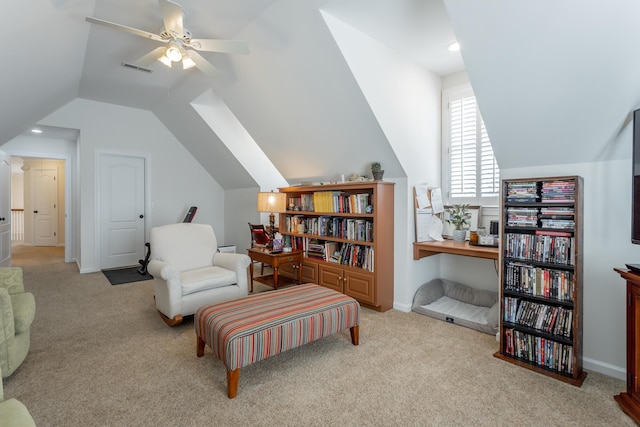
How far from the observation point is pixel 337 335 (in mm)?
2693

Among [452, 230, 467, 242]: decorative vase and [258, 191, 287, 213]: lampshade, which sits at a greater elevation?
[258, 191, 287, 213]: lampshade

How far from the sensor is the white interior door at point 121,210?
5.35m

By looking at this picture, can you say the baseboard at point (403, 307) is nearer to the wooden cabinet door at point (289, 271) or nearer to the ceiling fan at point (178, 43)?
the wooden cabinet door at point (289, 271)

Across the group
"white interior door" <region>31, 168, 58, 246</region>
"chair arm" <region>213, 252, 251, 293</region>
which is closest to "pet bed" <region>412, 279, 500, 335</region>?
"chair arm" <region>213, 252, 251, 293</region>

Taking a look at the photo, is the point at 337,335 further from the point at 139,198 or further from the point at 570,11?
the point at 139,198

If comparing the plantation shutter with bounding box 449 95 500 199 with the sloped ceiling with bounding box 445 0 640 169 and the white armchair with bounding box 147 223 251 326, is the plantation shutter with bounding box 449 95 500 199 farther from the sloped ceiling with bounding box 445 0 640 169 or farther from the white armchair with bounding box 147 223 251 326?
the white armchair with bounding box 147 223 251 326

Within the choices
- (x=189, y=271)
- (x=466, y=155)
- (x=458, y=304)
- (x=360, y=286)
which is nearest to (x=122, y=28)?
(x=189, y=271)

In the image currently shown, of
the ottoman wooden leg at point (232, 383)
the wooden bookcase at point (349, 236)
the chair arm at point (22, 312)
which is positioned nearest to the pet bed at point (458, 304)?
the wooden bookcase at point (349, 236)

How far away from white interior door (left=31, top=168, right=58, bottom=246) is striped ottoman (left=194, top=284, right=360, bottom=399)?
319 inches

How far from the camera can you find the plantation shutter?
3328 millimetres

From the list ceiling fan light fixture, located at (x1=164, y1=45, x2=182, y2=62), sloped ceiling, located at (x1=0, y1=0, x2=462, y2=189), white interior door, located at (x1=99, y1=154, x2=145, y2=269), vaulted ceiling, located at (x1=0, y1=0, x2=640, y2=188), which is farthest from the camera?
white interior door, located at (x1=99, y1=154, x2=145, y2=269)

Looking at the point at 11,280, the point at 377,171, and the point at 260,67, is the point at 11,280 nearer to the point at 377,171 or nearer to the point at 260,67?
the point at 260,67

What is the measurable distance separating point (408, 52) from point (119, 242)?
217 inches

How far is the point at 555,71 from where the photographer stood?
6.16 ft
